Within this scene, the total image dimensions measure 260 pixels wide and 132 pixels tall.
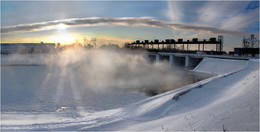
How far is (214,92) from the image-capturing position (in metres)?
12.6

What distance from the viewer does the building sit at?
326 feet

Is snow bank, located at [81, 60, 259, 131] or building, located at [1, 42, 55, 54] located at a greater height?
building, located at [1, 42, 55, 54]

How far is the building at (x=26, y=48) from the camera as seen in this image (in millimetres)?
99250

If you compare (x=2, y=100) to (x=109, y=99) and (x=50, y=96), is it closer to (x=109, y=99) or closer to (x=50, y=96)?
(x=50, y=96)

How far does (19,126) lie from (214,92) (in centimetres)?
1194

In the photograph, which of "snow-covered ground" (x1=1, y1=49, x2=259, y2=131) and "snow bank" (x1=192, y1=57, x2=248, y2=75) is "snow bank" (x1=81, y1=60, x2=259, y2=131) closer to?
"snow-covered ground" (x1=1, y1=49, x2=259, y2=131)

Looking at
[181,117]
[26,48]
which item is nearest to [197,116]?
[181,117]

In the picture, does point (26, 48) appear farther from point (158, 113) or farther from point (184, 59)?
point (158, 113)

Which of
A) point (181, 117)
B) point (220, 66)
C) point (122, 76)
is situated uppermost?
point (181, 117)

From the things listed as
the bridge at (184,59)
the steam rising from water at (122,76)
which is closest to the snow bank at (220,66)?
the bridge at (184,59)

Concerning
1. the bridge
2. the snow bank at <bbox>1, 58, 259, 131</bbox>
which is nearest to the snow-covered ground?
the snow bank at <bbox>1, 58, 259, 131</bbox>

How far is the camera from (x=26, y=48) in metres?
106

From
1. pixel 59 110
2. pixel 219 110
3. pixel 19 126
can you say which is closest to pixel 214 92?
pixel 219 110

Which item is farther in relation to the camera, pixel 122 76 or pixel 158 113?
pixel 122 76
